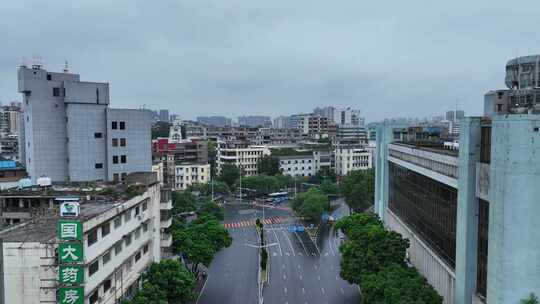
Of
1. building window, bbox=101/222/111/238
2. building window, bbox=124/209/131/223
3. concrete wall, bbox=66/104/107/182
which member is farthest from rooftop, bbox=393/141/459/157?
concrete wall, bbox=66/104/107/182

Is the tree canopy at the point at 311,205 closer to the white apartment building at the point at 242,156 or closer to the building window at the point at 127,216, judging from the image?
the white apartment building at the point at 242,156

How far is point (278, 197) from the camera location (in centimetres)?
9725

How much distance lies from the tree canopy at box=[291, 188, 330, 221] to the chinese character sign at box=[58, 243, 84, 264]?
49.8m

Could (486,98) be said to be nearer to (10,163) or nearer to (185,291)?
(185,291)

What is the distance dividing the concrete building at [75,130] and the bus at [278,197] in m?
45.7

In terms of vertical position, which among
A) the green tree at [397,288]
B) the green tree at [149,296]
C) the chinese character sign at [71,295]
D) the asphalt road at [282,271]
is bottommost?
the asphalt road at [282,271]

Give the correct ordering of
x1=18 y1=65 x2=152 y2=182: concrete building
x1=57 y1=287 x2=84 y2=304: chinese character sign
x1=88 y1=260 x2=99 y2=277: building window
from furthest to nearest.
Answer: x1=18 y1=65 x2=152 y2=182: concrete building → x1=88 y1=260 x2=99 y2=277: building window → x1=57 y1=287 x2=84 y2=304: chinese character sign

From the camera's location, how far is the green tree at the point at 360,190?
7038 cm

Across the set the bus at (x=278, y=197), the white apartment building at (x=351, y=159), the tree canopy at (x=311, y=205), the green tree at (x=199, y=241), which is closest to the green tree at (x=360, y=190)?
the tree canopy at (x=311, y=205)

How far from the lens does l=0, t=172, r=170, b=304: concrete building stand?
2370 cm

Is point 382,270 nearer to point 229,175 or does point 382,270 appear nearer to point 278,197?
point 278,197

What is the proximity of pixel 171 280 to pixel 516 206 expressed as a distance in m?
23.6

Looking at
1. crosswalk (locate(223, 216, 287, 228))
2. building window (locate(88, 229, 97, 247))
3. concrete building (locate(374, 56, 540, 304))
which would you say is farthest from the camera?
crosswalk (locate(223, 216, 287, 228))

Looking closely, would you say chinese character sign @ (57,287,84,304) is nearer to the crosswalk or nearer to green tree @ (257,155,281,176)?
the crosswalk
